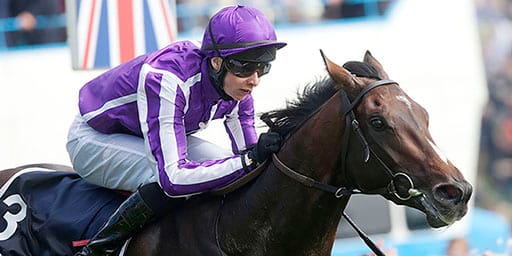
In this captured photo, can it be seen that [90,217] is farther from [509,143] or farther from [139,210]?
[509,143]

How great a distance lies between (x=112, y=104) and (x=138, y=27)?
1.19m

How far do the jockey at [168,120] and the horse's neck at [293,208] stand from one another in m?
0.11

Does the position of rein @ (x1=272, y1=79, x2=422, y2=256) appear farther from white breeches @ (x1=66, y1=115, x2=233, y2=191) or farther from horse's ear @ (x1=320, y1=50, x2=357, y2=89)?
white breeches @ (x1=66, y1=115, x2=233, y2=191)

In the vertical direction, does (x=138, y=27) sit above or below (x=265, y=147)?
above

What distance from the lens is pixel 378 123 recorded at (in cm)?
439

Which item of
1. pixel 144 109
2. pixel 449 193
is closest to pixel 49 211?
pixel 144 109

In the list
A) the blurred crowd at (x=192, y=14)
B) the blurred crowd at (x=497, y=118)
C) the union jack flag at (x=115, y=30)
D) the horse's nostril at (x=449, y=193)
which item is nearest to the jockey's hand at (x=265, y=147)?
the horse's nostril at (x=449, y=193)

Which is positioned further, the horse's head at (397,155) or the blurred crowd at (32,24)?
the blurred crowd at (32,24)

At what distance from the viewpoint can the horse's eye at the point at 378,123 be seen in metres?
4.38

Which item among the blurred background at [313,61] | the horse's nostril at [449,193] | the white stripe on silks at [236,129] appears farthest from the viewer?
the blurred background at [313,61]

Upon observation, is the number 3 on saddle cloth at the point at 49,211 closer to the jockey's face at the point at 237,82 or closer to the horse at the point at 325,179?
the horse at the point at 325,179

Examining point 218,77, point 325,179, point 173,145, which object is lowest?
point 325,179

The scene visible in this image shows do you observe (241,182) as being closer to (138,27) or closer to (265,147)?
(265,147)

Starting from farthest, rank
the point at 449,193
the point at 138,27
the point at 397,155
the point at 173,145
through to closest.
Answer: the point at 138,27 < the point at 173,145 < the point at 397,155 < the point at 449,193
